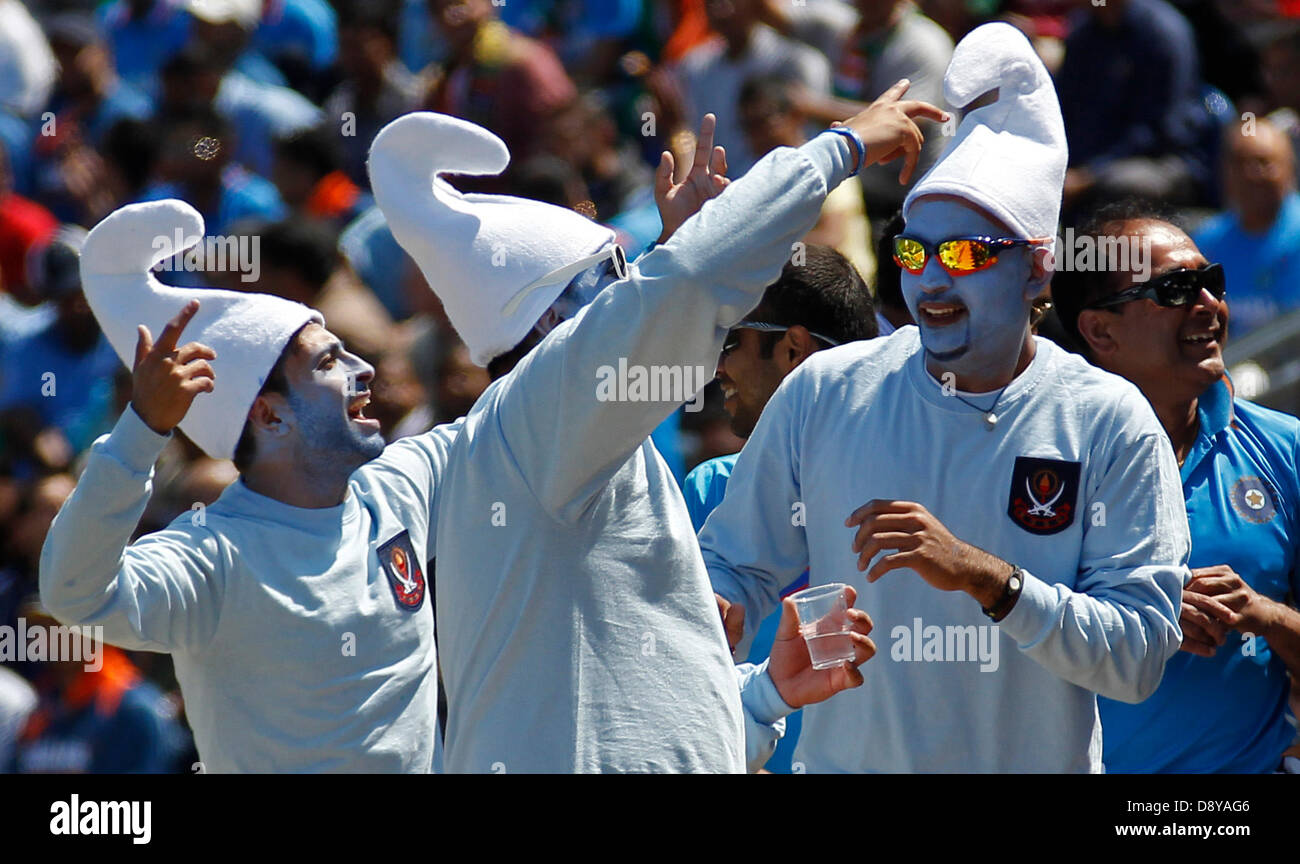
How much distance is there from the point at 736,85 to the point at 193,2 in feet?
9.46

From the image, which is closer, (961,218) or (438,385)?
(961,218)

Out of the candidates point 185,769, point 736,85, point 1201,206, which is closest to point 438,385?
point 185,769

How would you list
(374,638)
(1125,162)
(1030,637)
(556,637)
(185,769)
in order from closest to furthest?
(556,637), (1030,637), (374,638), (185,769), (1125,162)

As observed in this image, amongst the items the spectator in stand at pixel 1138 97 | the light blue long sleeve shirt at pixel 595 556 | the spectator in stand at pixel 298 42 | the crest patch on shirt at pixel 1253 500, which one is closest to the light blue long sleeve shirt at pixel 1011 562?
the light blue long sleeve shirt at pixel 595 556

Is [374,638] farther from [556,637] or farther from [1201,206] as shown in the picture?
[1201,206]

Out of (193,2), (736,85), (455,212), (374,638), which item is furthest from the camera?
(193,2)

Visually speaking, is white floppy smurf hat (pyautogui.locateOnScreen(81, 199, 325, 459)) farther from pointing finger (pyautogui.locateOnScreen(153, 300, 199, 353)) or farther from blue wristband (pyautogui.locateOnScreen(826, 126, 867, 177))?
blue wristband (pyautogui.locateOnScreen(826, 126, 867, 177))

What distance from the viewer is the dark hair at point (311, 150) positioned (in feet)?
26.0

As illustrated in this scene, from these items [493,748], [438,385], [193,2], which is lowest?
[493,748]

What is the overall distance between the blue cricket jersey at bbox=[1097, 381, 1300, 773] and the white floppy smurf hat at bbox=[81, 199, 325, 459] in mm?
1939

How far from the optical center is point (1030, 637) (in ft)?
10.8

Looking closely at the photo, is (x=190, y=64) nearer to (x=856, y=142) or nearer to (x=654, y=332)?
(x=856, y=142)

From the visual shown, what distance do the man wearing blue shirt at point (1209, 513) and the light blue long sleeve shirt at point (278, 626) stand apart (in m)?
1.53

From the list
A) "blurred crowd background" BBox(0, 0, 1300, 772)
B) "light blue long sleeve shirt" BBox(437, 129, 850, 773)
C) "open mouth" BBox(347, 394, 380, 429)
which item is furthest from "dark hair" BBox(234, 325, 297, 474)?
"blurred crowd background" BBox(0, 0, 1300, 772)
